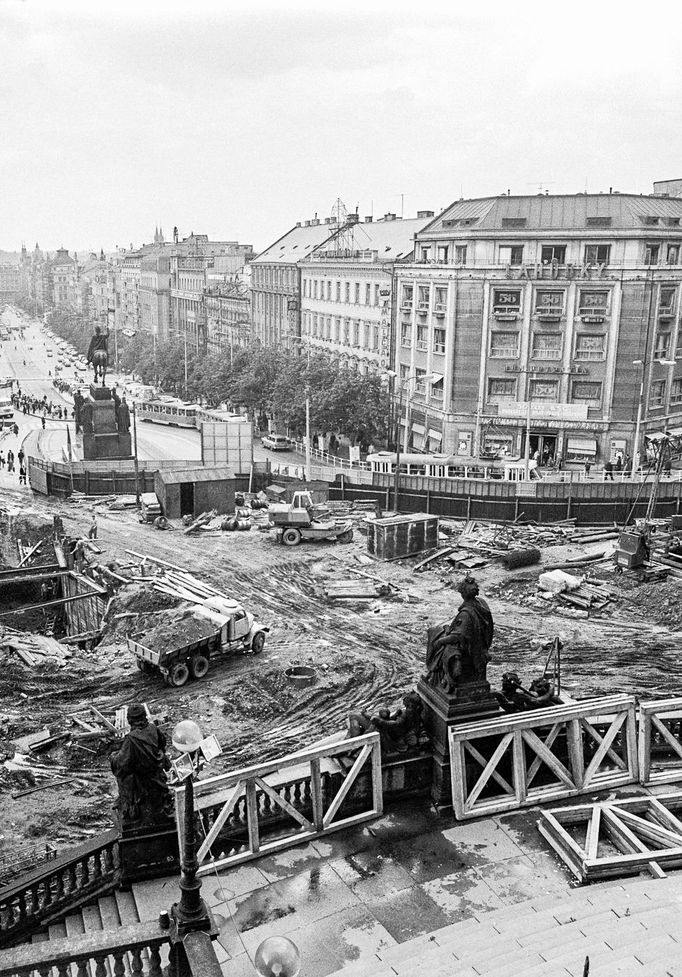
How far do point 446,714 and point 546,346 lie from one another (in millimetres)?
44892

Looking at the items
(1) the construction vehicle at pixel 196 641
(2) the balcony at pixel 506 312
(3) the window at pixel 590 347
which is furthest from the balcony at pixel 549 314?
(1) the construction vehicle at pixel 196 641

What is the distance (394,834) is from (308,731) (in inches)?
297

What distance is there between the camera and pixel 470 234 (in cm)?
5469

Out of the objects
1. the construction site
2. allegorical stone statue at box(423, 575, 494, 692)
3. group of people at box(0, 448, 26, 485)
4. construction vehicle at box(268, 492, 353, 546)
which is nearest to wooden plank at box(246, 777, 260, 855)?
allegorical stone statue at box(423, 575, 494, 692)

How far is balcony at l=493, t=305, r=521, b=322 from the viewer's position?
2133 inches

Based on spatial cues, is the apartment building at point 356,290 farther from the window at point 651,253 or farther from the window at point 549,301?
the window at point 651,253

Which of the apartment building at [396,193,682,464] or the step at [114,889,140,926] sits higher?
the apartment building at [396,193,682,464]

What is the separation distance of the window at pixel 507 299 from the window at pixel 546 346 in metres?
2.14

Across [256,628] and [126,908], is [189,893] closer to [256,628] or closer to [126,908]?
[126,908]

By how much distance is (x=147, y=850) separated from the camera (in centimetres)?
1100

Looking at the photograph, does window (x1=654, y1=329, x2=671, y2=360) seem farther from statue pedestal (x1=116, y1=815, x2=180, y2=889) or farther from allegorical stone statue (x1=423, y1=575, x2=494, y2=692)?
statue pedestal (x1=116, y1=815, x2=180, y2=889)

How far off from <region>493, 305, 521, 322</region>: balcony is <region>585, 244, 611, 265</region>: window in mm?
4848

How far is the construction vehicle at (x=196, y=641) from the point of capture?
21891mm

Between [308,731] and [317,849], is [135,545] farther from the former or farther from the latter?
[317,849]
